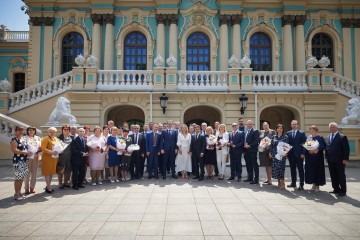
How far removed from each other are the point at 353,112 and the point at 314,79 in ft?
8.57

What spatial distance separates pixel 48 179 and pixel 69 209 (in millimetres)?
1800

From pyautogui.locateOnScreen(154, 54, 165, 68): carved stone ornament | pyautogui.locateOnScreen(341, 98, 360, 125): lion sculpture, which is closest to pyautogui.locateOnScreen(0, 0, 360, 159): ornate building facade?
pyautogui.locateOnScreen(154, 54, 165, 68): carved stone ornament

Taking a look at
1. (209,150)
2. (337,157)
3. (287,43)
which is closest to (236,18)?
(287,43)

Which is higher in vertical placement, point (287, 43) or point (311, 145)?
point (287, 43)

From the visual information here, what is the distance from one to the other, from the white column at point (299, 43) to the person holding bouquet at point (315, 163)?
12.0m

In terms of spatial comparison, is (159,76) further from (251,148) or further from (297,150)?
(297,150)

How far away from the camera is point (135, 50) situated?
18562 millimetres

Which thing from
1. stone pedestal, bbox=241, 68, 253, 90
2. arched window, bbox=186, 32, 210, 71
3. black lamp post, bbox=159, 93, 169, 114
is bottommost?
black lamp post, bbox=159, 93, 169, 114

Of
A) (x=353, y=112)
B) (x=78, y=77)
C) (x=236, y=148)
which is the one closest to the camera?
(x=236, y=148)

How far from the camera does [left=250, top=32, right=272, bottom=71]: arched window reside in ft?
60.5

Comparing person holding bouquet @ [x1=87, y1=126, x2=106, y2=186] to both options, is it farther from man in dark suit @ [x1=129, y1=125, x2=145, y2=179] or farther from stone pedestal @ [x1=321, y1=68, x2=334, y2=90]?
stone pedestal @ [x1=321, y1=68, x2=334, y2=90]

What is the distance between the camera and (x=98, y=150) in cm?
791

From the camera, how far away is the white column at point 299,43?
17922 mm

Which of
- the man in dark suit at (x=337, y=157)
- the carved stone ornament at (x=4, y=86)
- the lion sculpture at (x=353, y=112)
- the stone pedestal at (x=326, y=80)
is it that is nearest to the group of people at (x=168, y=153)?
the man in dark suit at (x=337, y=157)
